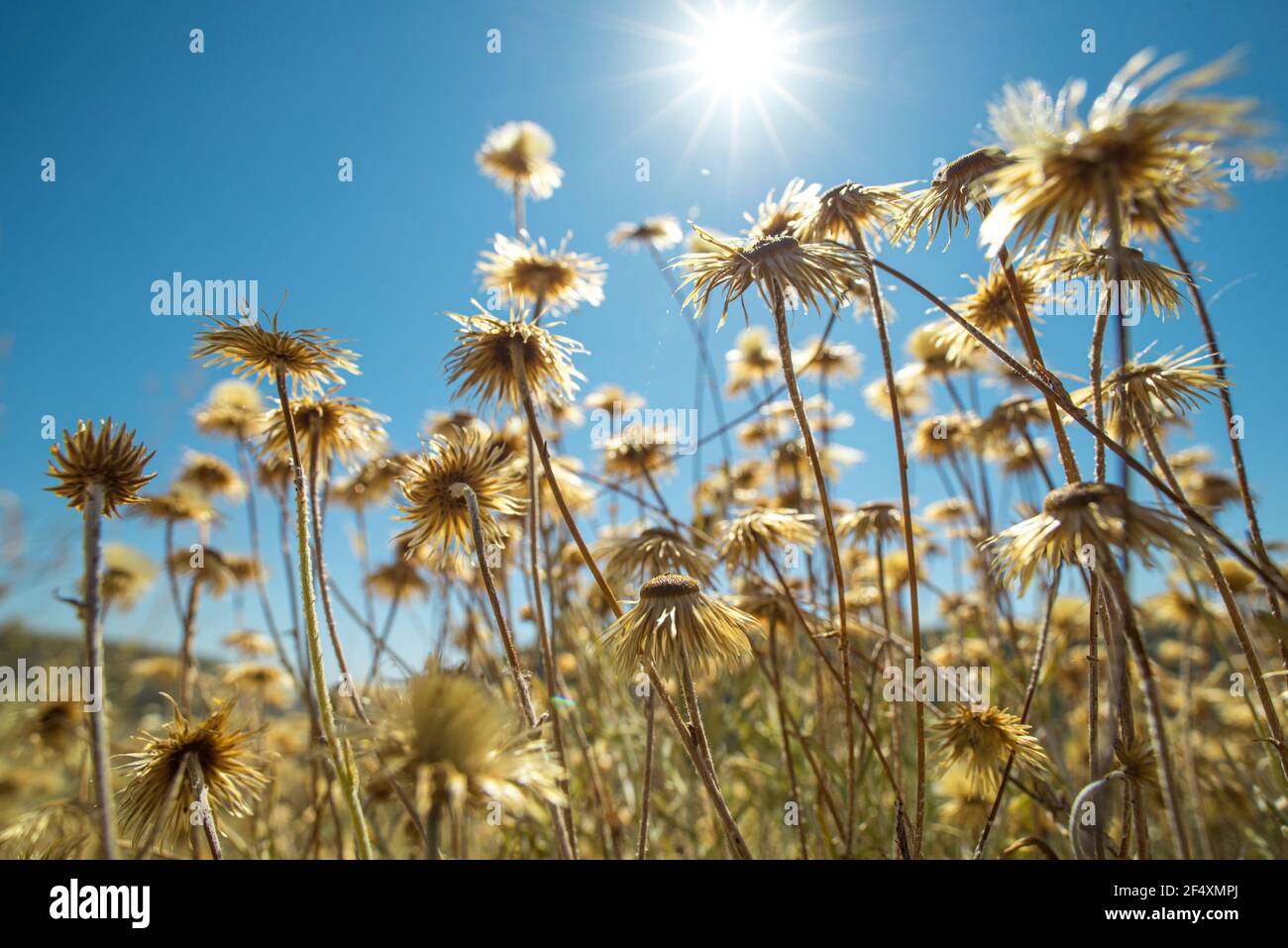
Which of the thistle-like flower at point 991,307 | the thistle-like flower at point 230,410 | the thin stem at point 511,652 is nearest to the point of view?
the thin stem at point 511,652

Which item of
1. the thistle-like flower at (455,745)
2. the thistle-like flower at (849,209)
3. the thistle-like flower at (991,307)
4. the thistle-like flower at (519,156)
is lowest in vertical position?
the thistle-like flower at (455,745)

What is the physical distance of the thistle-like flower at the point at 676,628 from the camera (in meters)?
1.57

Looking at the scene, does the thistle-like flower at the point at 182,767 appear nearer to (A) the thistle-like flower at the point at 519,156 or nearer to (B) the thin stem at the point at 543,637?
(B) the thin stem at the point at 543,637

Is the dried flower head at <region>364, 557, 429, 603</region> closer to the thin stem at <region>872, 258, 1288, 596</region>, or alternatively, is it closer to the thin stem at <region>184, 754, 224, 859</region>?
the thin stem at <region>184, 754, 224, 859</region>

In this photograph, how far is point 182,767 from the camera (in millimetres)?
1388

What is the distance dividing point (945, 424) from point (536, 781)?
3.75m

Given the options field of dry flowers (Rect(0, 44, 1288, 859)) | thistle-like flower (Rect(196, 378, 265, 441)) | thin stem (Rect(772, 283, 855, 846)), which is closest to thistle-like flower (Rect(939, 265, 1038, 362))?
field of dry flowers (Rect(0, 44, 1288, 859))

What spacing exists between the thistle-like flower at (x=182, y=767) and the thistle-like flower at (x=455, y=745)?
66 cm

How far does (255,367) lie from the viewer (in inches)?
67.2

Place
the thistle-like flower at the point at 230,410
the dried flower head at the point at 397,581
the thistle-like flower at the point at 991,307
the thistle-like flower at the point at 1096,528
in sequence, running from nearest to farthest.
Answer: the thistle-like flower at the point at 1096,528, the thistle-like flower at the point at 991,307, the thistle-like flower at the point at 230,410, the dried flower head at the point at 397,581

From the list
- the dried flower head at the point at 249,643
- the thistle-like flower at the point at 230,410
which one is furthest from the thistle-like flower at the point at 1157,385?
the dried flower head at the point at 249,643
